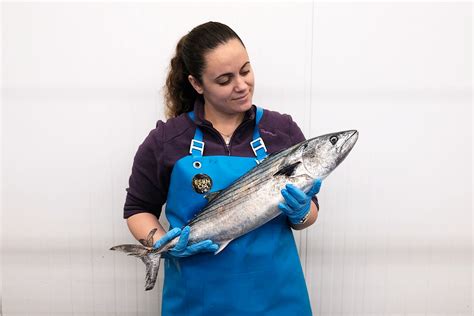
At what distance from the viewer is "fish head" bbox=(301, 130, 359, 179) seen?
1.42 metres

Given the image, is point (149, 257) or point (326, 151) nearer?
point (326, 151)

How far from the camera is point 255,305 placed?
157 cm

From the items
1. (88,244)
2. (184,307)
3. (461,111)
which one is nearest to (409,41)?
(461,111)

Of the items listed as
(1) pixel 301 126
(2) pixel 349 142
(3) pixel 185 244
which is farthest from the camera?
(1) pixel 301 126

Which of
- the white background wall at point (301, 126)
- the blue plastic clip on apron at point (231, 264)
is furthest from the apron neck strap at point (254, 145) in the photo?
the white background wall at point (301, 126)

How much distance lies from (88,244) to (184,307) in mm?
675

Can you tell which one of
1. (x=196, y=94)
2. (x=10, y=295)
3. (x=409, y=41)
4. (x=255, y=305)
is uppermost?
(x=409, y=41)

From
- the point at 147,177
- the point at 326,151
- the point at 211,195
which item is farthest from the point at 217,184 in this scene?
the point at 326,151

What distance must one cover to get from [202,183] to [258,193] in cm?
19

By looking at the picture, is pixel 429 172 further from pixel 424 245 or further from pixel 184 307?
pixel 184 307

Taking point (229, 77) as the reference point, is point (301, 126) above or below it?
below

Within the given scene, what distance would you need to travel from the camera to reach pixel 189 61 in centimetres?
159

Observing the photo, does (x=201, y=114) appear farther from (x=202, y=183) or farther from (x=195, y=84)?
(x=202, y=183)

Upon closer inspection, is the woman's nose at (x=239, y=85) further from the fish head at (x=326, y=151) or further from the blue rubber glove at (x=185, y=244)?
the blue rubber glove at (x=185, y=244)
